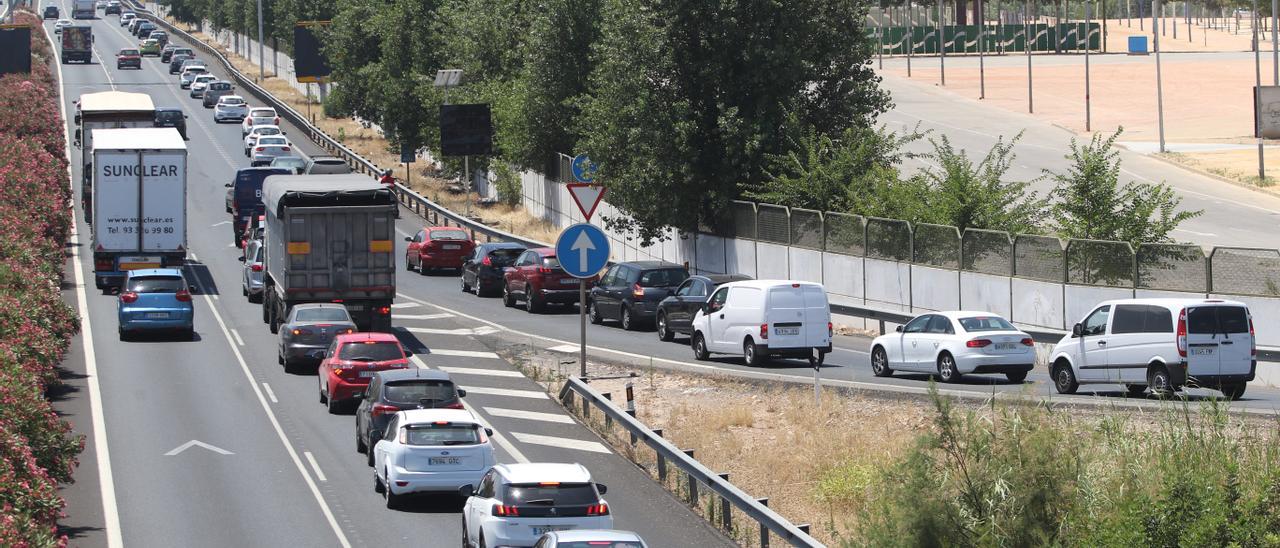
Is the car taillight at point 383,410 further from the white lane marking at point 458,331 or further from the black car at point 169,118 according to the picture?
the black car at point 169,118

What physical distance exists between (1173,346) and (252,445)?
51.2 feet

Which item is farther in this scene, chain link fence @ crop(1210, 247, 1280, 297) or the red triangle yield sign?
chain link fence @ crop(1210, 247, 1280, 297)

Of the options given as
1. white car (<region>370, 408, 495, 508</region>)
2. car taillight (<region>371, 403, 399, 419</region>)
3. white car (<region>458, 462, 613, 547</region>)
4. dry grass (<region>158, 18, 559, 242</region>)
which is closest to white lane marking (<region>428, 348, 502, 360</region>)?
car taillight (<region>371, 403, 399, 419</region>)

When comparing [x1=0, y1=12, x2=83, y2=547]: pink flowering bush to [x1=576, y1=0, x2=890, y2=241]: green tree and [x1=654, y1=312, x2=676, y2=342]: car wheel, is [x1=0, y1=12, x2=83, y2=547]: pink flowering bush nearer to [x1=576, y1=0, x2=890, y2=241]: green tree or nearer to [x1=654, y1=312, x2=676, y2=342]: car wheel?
[x1=654, y1=312, x2=676, y2=342]: car wheel

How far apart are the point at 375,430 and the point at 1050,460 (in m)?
12.7

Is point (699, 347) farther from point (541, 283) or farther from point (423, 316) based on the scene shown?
point (423, 316)

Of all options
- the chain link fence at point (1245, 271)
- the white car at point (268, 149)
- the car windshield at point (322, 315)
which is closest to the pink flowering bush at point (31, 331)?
the car windshield at point (322, 315)

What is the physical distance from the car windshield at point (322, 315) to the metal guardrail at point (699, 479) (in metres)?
7.31

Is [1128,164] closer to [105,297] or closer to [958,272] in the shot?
[958,272]

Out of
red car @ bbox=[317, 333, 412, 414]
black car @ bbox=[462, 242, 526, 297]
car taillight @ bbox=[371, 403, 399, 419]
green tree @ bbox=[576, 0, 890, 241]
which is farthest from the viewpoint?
green tree @ bbox=[576, 0, 890, 241]

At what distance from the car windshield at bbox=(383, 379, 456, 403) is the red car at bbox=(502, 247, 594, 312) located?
737 inches

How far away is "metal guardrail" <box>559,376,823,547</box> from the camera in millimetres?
19016

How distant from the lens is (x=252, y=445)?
27.1m

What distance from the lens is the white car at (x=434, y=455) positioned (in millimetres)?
22250
